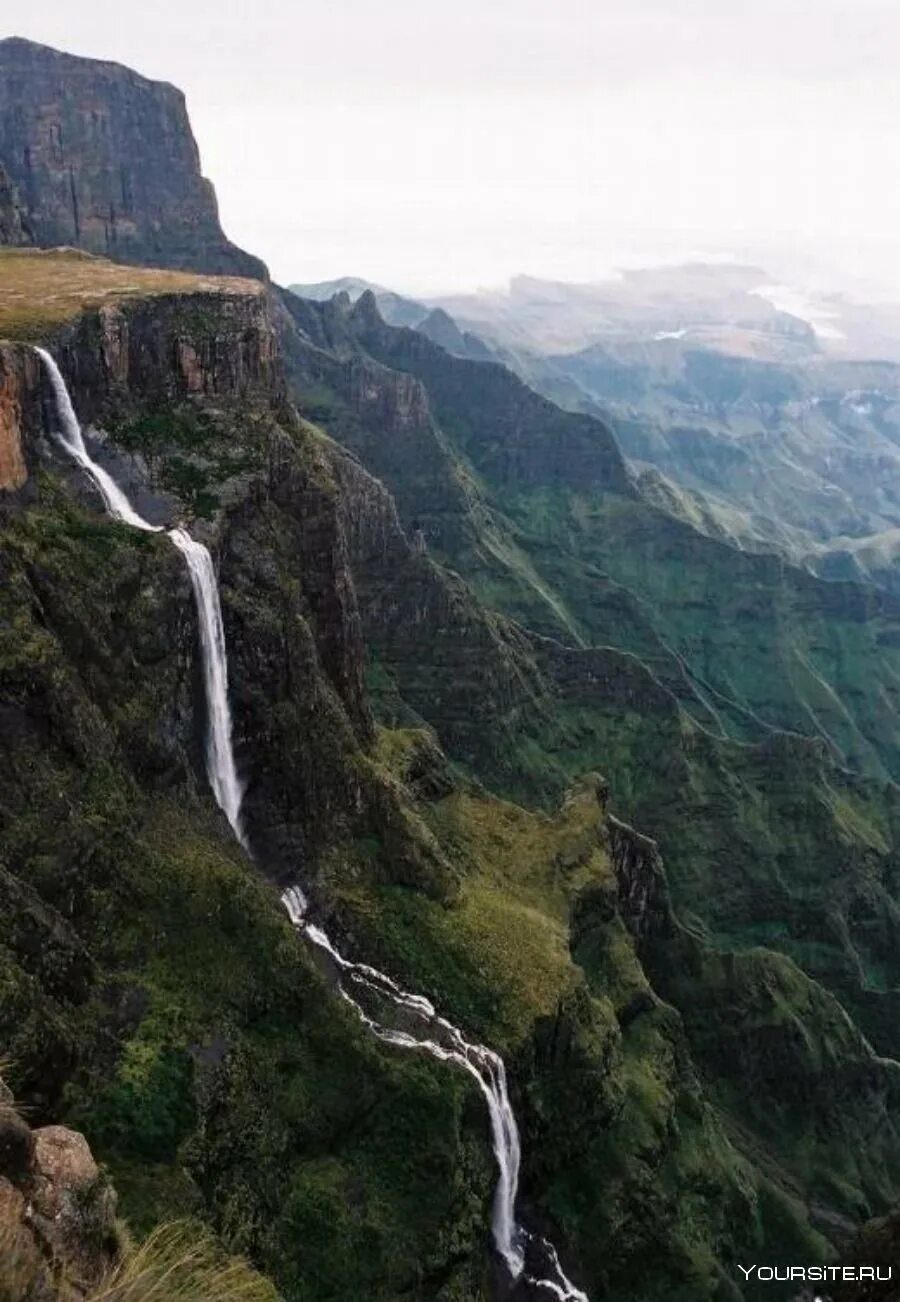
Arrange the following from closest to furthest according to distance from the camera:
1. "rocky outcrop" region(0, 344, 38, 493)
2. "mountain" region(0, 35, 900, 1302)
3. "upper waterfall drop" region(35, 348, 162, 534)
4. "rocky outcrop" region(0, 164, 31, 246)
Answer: "mountain" region(0, 35, 900, 1302)
"rocky outcrop" region(0, 344, 38, 493)
"upper waterfall drop" region(35, 348, 162, 534)
"rocky outcrop" region(0, 164, 31, 246)

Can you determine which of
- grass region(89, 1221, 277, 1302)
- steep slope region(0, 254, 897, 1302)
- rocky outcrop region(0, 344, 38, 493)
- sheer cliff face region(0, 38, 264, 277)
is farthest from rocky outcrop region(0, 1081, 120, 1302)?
sheer cliff face region(0, 38, 264, 277)

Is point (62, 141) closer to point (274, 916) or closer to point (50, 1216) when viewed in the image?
point (274, 916)

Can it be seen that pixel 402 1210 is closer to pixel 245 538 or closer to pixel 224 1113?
pixel 224 1113

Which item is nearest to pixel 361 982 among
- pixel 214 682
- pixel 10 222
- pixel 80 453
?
pixel 214 682

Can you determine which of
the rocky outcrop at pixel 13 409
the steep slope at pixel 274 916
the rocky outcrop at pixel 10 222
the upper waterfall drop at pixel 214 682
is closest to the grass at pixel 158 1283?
the steep slope at pixel 274 916

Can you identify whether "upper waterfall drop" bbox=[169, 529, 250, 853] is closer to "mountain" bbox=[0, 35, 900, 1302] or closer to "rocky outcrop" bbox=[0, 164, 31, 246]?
"mountain" bbox=[0, 35, 900, 1302]

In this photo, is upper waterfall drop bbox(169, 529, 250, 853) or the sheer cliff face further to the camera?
the sheer cliff face
